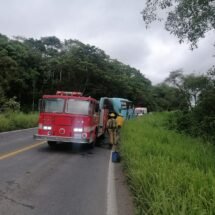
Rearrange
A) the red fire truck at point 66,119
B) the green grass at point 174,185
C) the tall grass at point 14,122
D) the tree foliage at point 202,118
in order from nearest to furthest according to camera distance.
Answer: the green grass at point 174,185 → the red fire truck at point 66,119 → the tree foliage at point 202,118 → the tall grass at point 14,122

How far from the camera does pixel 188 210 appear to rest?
4.40 meters

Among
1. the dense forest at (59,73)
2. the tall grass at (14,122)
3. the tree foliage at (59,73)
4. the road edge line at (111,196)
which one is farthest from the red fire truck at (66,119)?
the tree foliage at (59,73)

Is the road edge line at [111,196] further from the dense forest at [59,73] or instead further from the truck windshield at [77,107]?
the dense forest at [59,73]

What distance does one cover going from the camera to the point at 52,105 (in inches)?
616

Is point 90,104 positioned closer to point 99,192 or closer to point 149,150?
point 149,150

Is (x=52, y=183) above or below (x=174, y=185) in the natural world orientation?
below

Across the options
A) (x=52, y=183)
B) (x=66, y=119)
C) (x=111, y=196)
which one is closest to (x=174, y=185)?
(x=111, y=196)

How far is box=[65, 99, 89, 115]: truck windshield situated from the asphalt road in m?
2.03

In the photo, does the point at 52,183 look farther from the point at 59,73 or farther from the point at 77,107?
the point at 59,73

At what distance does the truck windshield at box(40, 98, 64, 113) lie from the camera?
1559 centimetres

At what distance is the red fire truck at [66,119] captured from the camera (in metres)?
15.2

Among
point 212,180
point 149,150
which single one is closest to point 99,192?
point 149,150

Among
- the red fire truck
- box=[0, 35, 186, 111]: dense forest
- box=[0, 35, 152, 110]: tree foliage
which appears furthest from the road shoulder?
box=[0, 35, 152, 110]: tree foliage

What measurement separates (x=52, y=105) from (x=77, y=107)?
110 centimetres
